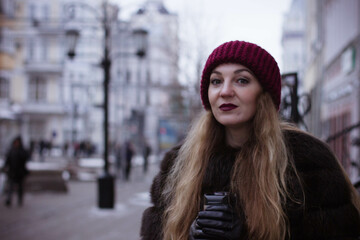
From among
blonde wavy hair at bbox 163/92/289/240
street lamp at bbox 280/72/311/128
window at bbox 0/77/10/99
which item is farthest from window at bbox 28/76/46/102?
blonde wavy hair at bbox 163/92/289/240

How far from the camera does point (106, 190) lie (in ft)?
35.4

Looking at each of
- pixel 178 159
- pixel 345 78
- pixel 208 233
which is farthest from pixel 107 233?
pixel 345 78

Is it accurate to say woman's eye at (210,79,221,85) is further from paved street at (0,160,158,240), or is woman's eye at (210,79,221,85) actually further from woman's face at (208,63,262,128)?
paved street at (0,160,158,240)

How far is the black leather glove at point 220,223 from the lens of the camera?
1938mm

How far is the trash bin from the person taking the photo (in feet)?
35.2

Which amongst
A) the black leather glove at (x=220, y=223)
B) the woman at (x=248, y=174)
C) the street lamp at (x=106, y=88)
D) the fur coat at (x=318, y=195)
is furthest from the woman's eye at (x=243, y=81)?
the street lamp at (x=106, y=88)

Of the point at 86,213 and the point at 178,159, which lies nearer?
the point at 178,159

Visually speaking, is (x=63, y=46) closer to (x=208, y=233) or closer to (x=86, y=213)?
(x=86, y=213)

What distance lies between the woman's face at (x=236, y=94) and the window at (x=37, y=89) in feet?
153

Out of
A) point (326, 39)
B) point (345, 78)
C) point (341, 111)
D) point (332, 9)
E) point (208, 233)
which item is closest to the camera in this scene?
point (208, 233)

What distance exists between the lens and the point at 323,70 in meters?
21.4

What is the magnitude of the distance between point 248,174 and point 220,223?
339mm

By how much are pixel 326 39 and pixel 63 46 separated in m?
32.3

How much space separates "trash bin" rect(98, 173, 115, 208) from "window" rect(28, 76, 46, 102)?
124 feet
